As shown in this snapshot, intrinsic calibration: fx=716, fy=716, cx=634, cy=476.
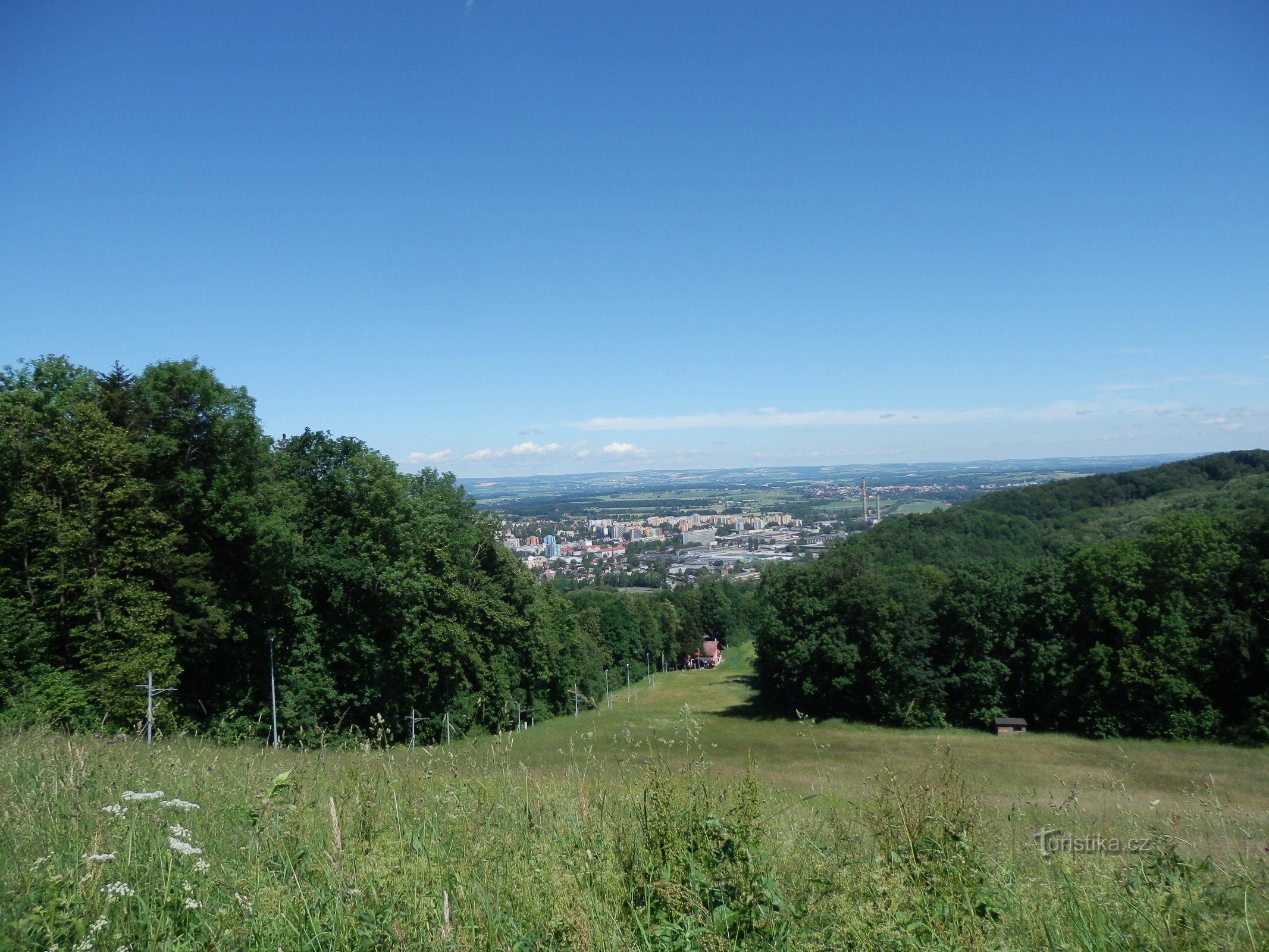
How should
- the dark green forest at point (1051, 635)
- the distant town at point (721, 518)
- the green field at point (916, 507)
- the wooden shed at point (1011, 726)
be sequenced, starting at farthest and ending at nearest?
1. the distant town at point (721, 518)
2. the green field at point (916, 507)
3. the wooden shed at point (1011, 726)
4. the dark green forest at point (1051, 635)

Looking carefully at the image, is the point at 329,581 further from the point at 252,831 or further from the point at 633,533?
the point at 633,533

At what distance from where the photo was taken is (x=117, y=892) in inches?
105

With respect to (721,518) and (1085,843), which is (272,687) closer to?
(1085,843)

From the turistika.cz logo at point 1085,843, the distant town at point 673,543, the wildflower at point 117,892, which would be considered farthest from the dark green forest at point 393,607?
the distant town at point 673,543

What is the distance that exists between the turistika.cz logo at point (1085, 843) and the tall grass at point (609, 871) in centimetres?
8

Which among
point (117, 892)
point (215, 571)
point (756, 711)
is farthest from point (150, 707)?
point (756, 711)

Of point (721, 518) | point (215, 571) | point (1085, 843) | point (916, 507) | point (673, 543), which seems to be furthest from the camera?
point (721, 518)

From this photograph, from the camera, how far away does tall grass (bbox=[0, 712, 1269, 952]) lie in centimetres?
258

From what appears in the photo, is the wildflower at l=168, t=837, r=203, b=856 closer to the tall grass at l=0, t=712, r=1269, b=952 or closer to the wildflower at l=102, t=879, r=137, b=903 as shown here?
the tall grass at l=0, t=712, r=1269, b=952

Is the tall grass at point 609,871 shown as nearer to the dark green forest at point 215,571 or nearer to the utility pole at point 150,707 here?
the utility pole at point 150,707

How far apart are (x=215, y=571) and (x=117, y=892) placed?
19.4 metres

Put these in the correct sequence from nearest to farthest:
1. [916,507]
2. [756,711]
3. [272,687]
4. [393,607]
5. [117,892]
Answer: [117,892]
[272,687]
[393,607]
[756,711]
[916,507]

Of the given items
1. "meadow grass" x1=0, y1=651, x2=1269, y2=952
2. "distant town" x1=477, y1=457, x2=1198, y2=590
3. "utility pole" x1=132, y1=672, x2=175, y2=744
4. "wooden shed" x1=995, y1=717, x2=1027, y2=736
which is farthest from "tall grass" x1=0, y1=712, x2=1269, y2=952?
"distant town" x1=477, y1=457, x2=1198, y2=590

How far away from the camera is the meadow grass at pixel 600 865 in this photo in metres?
2.59
